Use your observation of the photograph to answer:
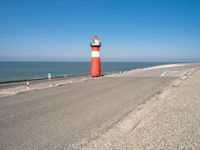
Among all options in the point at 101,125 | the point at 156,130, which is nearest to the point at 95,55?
the point at 101,125

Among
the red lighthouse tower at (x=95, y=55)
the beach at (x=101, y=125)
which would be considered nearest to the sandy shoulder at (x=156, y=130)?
the beach at (x=101, y=125)

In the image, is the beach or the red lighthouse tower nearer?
the beach

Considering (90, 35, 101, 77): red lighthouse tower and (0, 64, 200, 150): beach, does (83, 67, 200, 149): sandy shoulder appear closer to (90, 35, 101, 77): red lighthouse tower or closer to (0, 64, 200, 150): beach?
(0, 64, 200, 150): beach

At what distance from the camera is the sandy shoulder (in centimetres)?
475

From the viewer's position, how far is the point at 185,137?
5094mm

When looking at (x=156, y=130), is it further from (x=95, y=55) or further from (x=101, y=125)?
(x=95, y=55)

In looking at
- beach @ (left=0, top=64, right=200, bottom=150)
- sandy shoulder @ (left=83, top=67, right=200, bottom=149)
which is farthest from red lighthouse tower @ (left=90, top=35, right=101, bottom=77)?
sandy shoulder @ (left=83, top=67, right=200, bottom=149)

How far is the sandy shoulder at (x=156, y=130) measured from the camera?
4.75 m

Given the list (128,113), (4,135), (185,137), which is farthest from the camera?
(128,113)

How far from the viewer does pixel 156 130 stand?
5.59 m

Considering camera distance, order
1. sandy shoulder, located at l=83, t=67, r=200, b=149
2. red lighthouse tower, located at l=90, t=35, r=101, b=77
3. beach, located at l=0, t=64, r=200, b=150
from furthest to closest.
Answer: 1. red lighthouse tower, located at l=90, t=35, r=101, b=77
2. beach, located at l=0, t=64, r=200, b=150
3. sandy shoulder, located at l=83, t=67, r=200, b=149

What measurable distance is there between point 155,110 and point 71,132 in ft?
10.6

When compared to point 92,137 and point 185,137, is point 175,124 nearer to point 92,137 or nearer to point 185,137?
point 185,137

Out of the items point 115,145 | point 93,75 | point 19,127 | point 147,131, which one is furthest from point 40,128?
point 93,75
